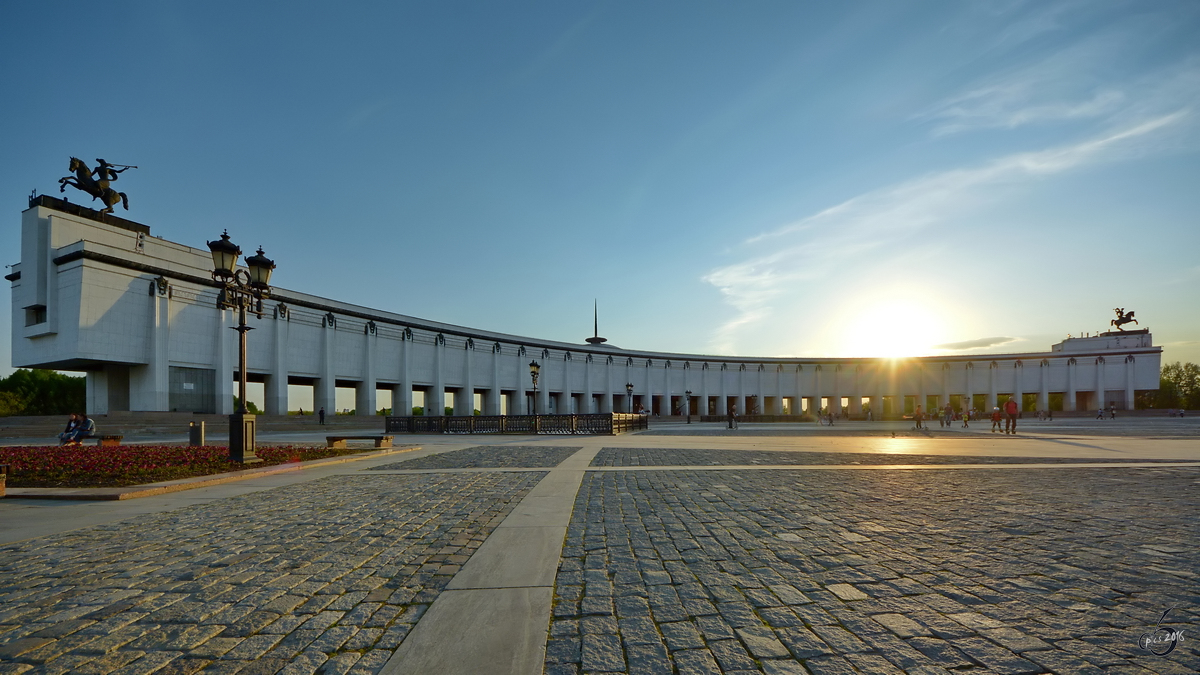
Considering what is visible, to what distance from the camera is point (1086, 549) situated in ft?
17.0

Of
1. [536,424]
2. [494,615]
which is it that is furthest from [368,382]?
[494,615]

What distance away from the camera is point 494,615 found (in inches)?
145

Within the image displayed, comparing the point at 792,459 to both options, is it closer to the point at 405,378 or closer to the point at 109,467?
the point at 109,467

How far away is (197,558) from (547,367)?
7698cm

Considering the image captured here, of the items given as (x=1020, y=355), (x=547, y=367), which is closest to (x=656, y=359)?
(x=547, y=367)

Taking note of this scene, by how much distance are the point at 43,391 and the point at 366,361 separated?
4833cm

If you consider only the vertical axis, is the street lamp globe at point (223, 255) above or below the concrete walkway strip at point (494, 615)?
above

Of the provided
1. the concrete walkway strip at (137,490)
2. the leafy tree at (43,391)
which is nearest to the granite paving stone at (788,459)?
the concrete walkway strip at (137,490)

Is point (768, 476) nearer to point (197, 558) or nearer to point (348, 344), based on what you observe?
point (197, 558)

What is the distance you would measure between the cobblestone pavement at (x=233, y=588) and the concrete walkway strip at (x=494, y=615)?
0.15 m

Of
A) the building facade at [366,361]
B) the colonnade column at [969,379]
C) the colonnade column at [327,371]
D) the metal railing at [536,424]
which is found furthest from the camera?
the colonnade column at [969,379]

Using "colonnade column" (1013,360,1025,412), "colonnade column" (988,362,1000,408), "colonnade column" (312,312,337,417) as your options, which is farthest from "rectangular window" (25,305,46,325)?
"colonnade column" (1013,360,1025,412)

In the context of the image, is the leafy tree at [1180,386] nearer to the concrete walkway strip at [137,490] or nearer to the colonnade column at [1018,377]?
the colonnade column at [1018,377]

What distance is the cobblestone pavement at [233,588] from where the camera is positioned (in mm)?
3188
